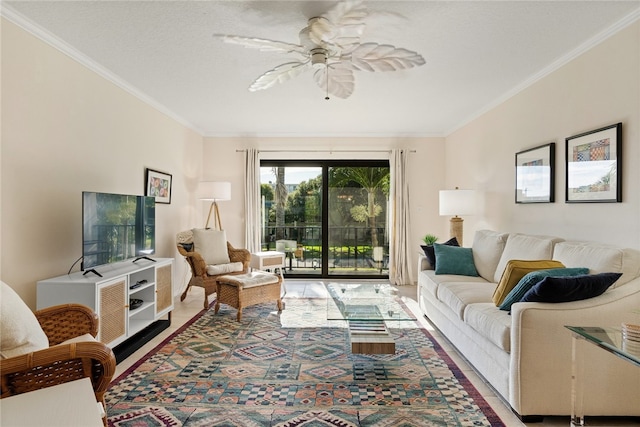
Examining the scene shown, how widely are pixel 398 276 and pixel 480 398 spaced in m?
3.77

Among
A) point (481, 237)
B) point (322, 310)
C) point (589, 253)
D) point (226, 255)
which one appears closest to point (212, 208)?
point (226, 255)

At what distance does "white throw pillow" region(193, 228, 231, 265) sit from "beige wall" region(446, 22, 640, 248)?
349 centimetres

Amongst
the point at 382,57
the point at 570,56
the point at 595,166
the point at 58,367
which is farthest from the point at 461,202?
the point at 58,367

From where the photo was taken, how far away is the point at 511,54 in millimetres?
3104

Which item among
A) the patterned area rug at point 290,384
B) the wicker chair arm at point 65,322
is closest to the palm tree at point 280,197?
the patterned area rug at point 290,384

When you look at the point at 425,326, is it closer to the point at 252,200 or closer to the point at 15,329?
the point at 15,329

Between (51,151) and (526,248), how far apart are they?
3985 millimetres

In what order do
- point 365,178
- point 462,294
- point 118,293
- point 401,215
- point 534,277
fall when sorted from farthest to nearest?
point 365,178 < point 401,215 < point 462,294 < point 118,293 < point 534,277

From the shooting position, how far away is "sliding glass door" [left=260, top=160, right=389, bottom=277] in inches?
→ 255

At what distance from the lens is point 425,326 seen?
3.92 m

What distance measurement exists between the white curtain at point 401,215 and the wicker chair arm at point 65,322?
4.75 m

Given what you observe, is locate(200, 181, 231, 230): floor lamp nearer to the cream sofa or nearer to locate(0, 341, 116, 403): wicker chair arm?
locate(0, 341, 116, 403): wicker chair arm

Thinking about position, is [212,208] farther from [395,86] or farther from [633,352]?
[633,352]

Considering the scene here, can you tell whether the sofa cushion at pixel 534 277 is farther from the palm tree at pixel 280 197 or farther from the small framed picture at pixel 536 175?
the palm tree at pixel 280 197
